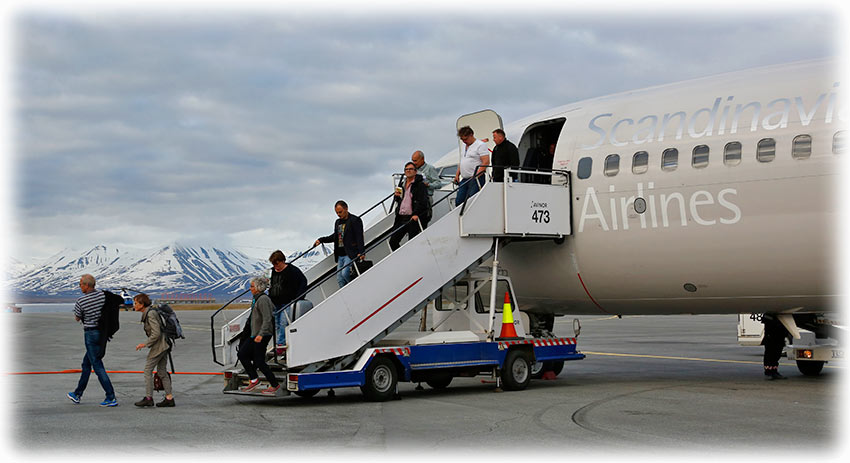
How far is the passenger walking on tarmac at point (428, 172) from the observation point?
17.0 meters

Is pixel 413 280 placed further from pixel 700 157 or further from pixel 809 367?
pixel 809 367

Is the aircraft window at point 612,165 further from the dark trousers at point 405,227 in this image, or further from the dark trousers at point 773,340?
the dark trousers at point 773,340

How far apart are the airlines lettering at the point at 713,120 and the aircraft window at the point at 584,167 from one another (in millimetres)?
255

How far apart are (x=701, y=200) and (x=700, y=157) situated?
0.73 m

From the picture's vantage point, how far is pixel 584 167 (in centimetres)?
1593

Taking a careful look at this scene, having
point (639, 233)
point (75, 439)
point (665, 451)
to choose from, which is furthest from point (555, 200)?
point (75, 439)

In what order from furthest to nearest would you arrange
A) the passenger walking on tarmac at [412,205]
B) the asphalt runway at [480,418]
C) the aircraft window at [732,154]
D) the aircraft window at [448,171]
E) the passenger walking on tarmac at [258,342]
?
1. the aircraft window at [448,171]
2. the passenger walking on tarmac at [412,205]
3. the aircraft window at [732,154]
4. the passenger walking on tarmac at [258,342]
5. the asphalt runway at [480,418]

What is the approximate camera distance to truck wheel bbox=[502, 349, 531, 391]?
50.8 feet

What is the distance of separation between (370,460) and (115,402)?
6.60m

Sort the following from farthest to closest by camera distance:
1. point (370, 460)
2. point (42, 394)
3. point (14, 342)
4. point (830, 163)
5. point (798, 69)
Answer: point (14, 342), point (42, 394), point (798, 69), point (830, 163), point (370, 460)

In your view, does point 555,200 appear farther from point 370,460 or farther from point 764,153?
point 370,460

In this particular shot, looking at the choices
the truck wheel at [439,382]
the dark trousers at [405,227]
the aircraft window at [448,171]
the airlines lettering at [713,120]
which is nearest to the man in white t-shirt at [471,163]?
the dark trousers at [405,227]

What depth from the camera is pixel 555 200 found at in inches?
625

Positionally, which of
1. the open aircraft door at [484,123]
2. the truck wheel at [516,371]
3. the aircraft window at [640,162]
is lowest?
the truck wheel at [516,371]
